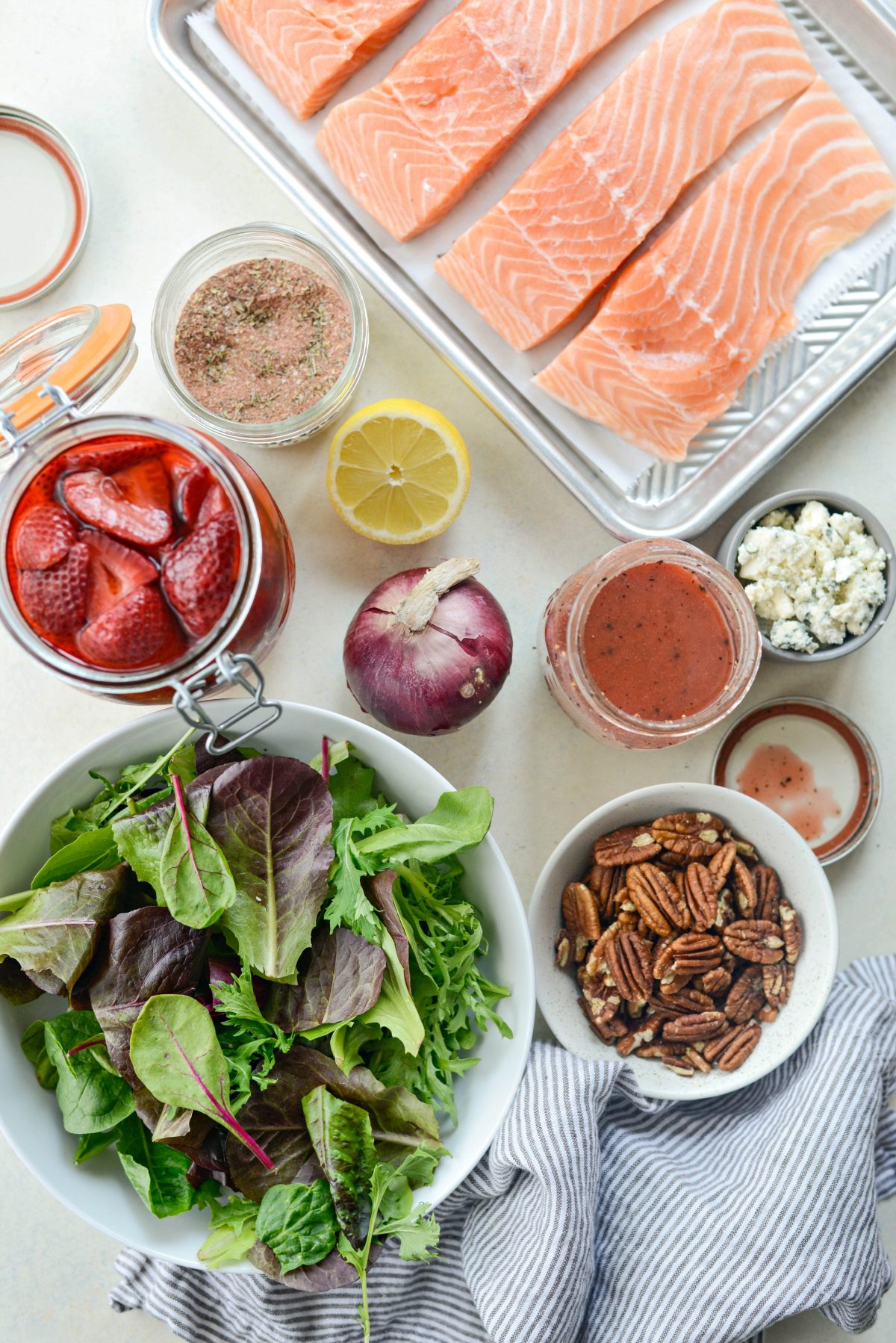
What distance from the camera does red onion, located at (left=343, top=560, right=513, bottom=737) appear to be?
124 centimetres

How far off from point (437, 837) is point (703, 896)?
1.44ft

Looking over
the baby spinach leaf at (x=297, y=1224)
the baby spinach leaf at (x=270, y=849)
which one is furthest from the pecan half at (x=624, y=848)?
the baby spinach leaf at (x=297, y=1224)

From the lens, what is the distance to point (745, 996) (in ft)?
4.43

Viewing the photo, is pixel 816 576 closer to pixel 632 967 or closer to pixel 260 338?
pixel 632 967

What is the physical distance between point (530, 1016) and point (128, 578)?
0.65 meters

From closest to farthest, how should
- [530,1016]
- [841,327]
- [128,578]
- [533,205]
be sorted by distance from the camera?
[128,578] < [530,1016] < [533,205] < [841,327]

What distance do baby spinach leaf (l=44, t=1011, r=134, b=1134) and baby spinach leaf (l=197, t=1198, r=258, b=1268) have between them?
153 mm

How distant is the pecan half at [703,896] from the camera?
134cm

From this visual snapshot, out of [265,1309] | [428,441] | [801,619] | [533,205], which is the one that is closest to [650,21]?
[533,205]

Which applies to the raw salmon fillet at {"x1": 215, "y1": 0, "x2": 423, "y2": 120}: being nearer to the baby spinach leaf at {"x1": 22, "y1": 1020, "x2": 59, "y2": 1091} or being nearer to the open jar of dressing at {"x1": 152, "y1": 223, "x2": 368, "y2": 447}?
the open jar of dressing at {"x1": 152, "y1": 223, "x2": 368, "y2": 447}

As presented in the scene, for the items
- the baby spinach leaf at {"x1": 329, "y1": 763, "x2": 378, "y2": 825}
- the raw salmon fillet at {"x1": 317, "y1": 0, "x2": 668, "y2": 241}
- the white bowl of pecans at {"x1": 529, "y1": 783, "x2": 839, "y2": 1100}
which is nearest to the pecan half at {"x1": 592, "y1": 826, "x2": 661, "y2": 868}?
the white bowl of pecans at {"x1": 529, "y1": 783, "x2": 839, "y2": 1100}

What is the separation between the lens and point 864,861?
1.48m

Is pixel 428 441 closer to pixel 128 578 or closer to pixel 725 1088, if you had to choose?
pixel 128 578

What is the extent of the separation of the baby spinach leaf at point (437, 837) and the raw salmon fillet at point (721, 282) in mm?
Result: 555
